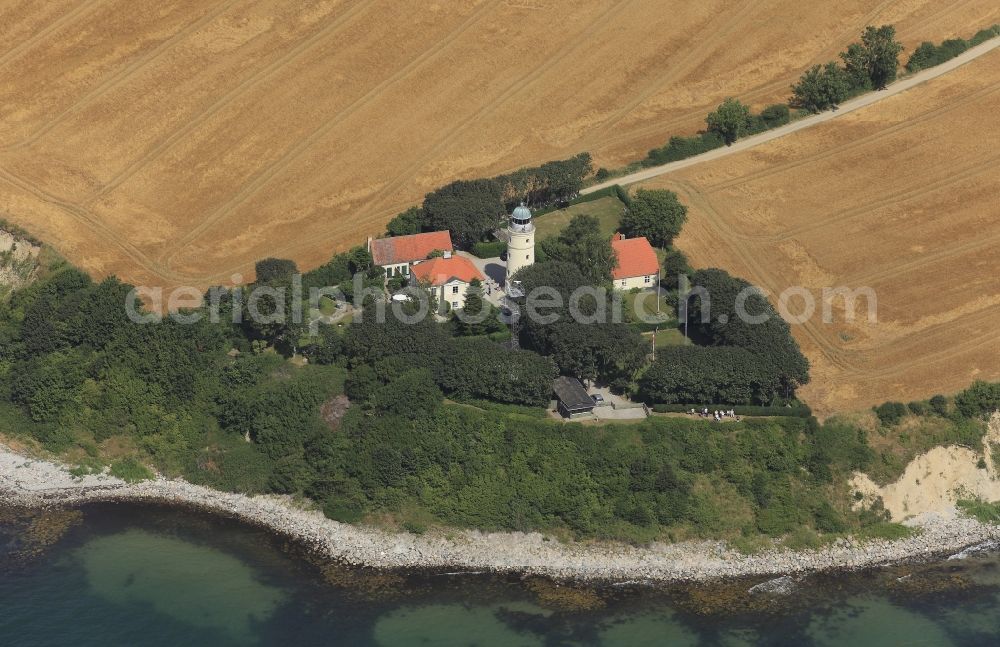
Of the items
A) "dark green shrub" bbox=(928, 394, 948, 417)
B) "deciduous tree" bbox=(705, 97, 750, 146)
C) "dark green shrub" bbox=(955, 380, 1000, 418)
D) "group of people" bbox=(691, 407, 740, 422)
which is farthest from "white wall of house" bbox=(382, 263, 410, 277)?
"dark green shrub" bbox=(955, 380, 1000, 418)

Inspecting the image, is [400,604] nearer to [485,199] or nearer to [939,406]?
[485,199]

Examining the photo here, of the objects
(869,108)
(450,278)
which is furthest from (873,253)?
(450,278)

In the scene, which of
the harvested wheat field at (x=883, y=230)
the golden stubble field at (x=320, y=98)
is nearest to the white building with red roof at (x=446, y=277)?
the golden stubble field at (x=320, y=98)

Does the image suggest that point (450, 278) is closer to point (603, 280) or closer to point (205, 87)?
point (603, 280)

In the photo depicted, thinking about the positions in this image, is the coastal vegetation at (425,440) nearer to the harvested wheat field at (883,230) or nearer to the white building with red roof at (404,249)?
the white building with red roof at (404,249)

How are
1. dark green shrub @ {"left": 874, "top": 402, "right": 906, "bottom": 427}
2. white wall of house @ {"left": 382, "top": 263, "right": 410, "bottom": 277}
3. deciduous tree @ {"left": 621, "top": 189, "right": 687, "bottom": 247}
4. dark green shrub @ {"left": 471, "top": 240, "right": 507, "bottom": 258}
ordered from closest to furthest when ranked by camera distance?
dark green shrub @ {"left": 874, "top": 402, "right": 906, "bottom": 427} → white wall of house @ {"left": 382, "top": 263, "right": 410, "bottom": 277} → dark green shrub @ {"left": 471, "top": 240, "right": 507, "bottom": 258} → deciduous tree @ {"left": 621, "top": 189, "right": 687, "bottom": 247}

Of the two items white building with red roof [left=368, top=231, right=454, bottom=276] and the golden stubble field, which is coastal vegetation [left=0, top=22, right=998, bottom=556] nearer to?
white building with red roof [left=368, top=231, right=454, bottom=276]
